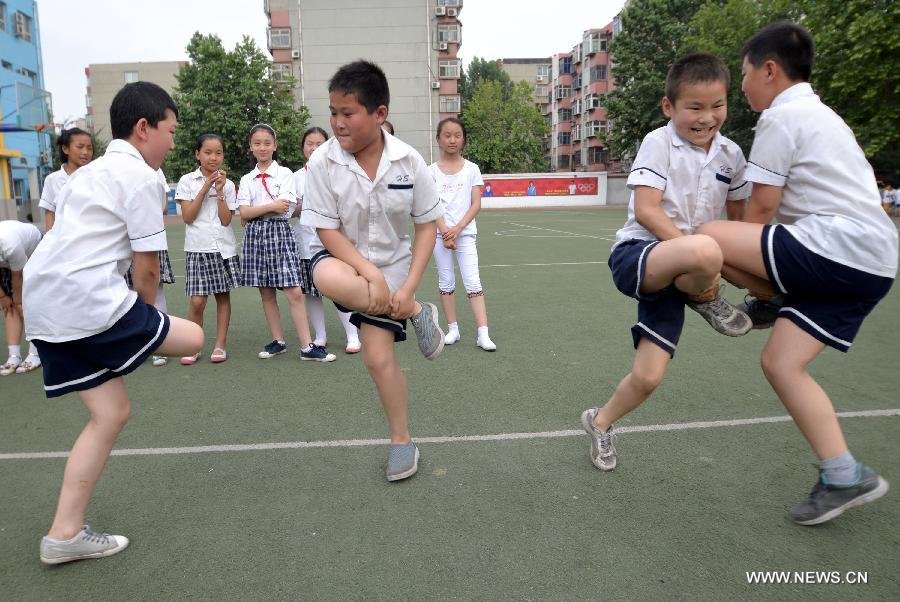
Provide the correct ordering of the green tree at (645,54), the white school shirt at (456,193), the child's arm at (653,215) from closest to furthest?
the child's arm at (653,215) < the white school shirt at (456,193) < the green tree at (645,54)

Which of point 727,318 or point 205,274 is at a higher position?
point 727,318

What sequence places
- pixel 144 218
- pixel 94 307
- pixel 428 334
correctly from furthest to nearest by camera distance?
pixel 428 334
pixel 144 218
pixel 94 307

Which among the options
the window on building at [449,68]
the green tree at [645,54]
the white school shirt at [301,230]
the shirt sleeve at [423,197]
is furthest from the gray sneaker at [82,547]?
the window on building at [449,68]

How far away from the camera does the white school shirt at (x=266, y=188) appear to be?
563cm

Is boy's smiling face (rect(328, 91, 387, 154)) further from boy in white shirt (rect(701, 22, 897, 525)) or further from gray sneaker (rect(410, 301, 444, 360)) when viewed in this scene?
boy in white shirt (rect(701, 22, 897, 525))

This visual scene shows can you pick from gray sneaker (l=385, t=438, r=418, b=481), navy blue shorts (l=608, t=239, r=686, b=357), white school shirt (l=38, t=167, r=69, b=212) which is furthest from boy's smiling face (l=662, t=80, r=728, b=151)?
white school shirt (l=38, t=167, r=69, b=212)

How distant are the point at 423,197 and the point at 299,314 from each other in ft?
9.32

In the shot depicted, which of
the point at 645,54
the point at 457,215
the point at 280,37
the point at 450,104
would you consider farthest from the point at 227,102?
the point at 457,215

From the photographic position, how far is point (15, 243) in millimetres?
5117

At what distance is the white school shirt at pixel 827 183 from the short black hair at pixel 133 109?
2449 mm

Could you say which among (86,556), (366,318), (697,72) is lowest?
(86,556)

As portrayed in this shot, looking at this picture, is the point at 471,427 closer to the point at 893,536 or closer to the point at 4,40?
the point at 893,536

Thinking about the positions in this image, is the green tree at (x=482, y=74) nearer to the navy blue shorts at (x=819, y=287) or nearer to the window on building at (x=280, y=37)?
the window on building at (x=280, y=37)

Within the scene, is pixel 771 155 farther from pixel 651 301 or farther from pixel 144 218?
pixel 144 218
